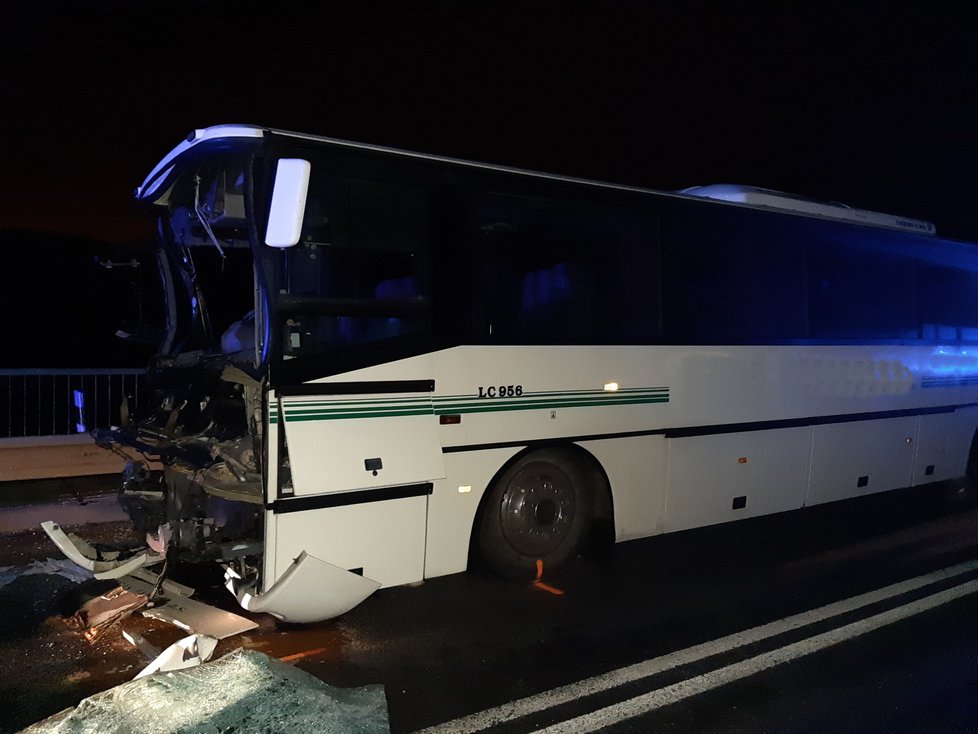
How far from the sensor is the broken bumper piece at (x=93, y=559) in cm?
542

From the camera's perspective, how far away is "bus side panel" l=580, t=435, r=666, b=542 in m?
6.36

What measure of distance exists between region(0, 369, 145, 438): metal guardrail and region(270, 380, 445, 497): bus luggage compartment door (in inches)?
291

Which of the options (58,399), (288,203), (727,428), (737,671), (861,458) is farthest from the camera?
(58,399)

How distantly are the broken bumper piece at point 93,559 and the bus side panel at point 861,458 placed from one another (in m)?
6.37

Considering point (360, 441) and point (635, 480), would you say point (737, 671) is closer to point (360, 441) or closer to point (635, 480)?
point (635, 480)

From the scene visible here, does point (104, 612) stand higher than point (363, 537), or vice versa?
point (363, 537)

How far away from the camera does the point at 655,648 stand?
507 cm

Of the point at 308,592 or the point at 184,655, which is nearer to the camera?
the point at 184,655

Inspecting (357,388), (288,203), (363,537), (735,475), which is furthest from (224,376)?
(735,475)

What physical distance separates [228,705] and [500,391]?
2826 millimetres

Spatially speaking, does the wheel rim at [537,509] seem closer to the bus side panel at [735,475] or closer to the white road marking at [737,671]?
the bus side panel at [735,475]

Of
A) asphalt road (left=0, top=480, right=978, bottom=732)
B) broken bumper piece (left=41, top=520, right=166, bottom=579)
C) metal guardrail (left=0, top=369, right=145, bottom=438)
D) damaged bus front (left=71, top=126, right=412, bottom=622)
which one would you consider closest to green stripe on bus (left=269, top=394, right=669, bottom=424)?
damaged bus front (left=71, top=126, right=412, bottom=622)

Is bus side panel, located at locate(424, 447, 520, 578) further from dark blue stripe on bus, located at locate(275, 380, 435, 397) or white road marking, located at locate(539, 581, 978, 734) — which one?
white road marking, located at locate(539, 581, 978, 734)

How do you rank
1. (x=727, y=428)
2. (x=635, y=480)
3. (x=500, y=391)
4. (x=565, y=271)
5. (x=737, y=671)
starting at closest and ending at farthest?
(x=737, y=671)
(x=500, y=391)
(x=565, y=271)
(x=635, y=480)
(x=727, y=428)
